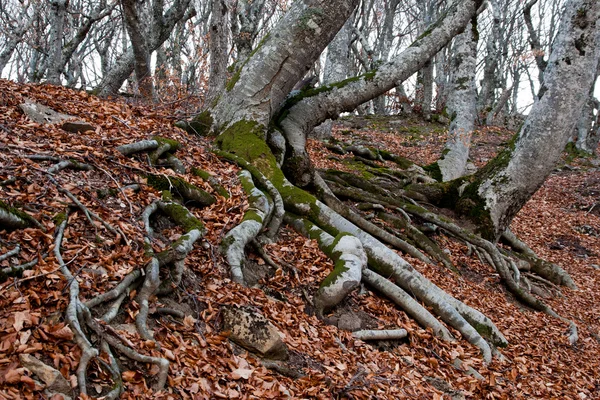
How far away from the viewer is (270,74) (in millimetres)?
6438

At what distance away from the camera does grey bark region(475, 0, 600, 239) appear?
6.89 meters

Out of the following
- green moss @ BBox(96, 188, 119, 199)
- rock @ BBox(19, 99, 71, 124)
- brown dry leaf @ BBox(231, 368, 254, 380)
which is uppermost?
rock @ BBox(19, 99, 71, 124)

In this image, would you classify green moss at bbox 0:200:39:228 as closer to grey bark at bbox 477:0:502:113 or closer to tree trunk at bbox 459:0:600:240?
tree trunk at bbox 459:0:600:240

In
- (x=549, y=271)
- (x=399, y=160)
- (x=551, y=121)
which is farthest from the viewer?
(x=399, y=160)

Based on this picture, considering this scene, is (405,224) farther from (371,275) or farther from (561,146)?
(561,146)

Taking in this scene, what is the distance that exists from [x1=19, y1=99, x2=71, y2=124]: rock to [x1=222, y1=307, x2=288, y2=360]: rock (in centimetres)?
320

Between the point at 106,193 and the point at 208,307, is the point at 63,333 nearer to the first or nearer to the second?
the point at 208,307

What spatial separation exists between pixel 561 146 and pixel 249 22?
8947 millimetres

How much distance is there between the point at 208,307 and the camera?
335 cm

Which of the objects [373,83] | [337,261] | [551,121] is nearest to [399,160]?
[373,83]

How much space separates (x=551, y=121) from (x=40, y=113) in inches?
290

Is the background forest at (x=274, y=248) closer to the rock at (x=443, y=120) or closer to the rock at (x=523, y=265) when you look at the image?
the rock at (x=523, y=265)

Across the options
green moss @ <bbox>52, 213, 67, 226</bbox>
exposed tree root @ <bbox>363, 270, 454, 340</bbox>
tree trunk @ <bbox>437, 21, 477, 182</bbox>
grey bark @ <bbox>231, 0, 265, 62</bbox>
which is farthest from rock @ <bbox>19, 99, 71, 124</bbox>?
tree trunk @ <bbox>437, 21, 477, 182</bbox>

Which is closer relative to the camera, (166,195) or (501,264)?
(166,195)
